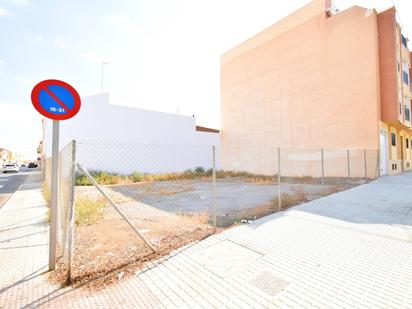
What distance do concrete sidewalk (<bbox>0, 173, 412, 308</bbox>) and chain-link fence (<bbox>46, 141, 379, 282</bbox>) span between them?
1.68 ft

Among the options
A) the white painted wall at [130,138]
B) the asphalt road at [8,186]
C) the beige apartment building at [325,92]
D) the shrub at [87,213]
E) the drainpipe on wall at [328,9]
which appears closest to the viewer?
the shrub at [87,213]

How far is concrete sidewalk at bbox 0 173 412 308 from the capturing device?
2.64 meters

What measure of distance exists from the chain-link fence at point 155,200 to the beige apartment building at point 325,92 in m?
0.26


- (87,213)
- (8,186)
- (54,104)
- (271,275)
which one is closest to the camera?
(271,275)

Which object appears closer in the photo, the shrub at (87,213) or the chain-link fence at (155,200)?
the chain-link fence at (155,200)

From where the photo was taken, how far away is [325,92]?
16719mm

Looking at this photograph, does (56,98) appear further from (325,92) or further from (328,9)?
(328,9)

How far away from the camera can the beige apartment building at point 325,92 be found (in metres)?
14.9

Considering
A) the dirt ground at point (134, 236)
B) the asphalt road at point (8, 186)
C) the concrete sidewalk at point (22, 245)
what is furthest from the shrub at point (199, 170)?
the concrete sidewalk at point (22, 245)

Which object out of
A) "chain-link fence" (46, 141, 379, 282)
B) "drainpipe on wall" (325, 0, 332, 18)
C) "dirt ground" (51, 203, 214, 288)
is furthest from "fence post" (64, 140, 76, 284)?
"drainpipe on wall" (325, 0, 332, 18)

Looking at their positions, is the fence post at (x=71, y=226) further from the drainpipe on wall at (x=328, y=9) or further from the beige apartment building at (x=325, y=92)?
the drainpipe on wall at (x=328, y=9)

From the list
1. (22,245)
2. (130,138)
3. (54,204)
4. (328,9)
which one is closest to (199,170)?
(130,138)

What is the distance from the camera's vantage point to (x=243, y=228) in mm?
5055

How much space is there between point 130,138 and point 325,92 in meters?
16.1
